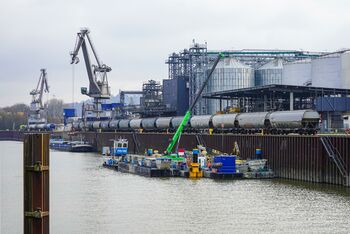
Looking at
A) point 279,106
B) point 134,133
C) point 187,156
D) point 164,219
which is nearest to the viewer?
point 164,219

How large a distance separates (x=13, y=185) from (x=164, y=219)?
71.0ft

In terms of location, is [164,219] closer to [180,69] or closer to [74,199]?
[74,199]

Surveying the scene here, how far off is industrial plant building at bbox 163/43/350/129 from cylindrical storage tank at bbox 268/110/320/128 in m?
21.7

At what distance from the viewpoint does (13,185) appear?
2072 inches

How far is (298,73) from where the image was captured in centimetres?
11975

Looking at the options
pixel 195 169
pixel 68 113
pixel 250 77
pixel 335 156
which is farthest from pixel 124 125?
pixel 68 113

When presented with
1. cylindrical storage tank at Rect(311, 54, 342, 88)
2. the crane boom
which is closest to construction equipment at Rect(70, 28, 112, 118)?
the crane boom

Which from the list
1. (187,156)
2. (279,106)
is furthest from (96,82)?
(187,156)

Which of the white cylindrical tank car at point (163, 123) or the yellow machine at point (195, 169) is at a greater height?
the white cylindrical tank car at point (163, 123)

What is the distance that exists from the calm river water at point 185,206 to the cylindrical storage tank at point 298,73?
218ft

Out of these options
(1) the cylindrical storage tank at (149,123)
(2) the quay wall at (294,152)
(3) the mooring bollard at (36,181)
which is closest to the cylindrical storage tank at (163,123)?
(1) the cylindrical storage tank at (149,123)

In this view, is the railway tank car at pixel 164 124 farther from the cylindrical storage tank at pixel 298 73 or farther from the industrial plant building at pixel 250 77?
the cylindrical storage tank at pixel 298 73

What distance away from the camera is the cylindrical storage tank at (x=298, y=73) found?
118 metres

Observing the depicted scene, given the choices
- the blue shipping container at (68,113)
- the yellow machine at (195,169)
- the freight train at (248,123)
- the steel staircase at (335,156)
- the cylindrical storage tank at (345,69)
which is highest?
the cylindrical storage tank at (345,69)
